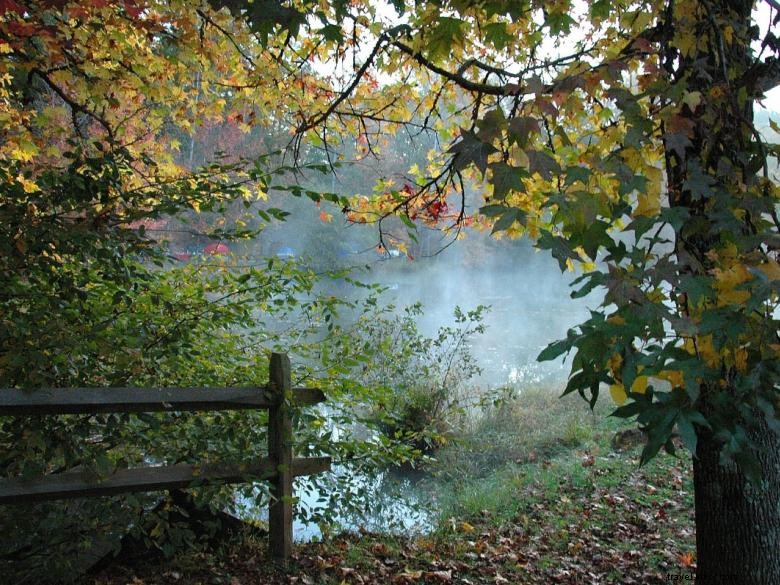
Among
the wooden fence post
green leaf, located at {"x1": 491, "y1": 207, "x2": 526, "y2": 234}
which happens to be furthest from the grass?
green leaf, located at {"x1": 491, "y1": 207, "x2": 526, "y2": 234}

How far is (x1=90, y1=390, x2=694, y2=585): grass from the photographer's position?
396 cm

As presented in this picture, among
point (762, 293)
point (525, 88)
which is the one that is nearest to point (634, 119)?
point (525, 88)

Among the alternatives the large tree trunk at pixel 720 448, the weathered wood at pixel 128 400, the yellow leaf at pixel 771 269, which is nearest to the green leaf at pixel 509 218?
the yellow leaf at pixel 771 269

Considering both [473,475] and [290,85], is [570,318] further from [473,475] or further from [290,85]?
[290,85]

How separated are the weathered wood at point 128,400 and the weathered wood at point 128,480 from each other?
33cm

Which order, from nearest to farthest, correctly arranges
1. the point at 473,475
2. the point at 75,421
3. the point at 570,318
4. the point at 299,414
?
1. the point at 75,421
2. the point at 299,414
3. the point at 473,475
4. the point at 570,318

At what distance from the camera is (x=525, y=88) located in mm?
2176

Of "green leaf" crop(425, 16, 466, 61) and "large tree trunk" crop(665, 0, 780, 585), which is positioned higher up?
"green leaf" crop(425, 16, 466, 61)

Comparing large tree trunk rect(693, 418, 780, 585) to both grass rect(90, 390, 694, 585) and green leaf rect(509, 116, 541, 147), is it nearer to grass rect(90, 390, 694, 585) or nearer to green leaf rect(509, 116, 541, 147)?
grass rect(90, 390, 694, 585)

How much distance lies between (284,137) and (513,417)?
20557 millimetres

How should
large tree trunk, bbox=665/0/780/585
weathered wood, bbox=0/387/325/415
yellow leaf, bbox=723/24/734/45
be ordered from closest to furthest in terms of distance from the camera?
large tree trunk, bbox=665/0/780/585 → yellow leaf, bbox=723/24/734/45 → weathered wood, bbox=0/387/325/415

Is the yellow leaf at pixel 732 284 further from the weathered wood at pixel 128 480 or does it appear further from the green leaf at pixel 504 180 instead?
the weathered wood at pixel 128 480

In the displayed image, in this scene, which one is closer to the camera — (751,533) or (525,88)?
(525,88)

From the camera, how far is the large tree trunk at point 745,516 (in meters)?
3.06
